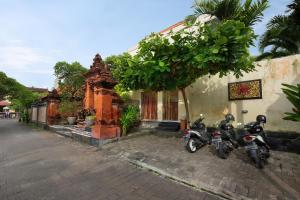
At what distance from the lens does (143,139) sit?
8.85 meters

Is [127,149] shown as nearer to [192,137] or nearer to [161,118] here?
[192,137]

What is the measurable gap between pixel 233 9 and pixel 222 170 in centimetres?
525

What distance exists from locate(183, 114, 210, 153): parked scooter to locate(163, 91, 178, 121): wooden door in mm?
3614

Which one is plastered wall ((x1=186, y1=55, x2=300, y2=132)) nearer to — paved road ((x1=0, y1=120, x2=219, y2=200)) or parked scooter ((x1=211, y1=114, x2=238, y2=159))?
parked scooter ((x1=211, y1=114, x2=238, y2=159))

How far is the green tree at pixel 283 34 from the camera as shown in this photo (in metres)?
10.6

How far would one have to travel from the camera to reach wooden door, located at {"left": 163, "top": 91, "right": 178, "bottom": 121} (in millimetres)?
10758

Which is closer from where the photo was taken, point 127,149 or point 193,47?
point 193,47

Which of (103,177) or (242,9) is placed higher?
(242,9)

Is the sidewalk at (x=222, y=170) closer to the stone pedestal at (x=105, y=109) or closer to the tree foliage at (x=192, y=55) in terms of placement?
the stone pedestal at (x=105, y=109)

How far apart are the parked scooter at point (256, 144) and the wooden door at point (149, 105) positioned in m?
6.47

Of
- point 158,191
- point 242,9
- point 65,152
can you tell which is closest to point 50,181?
point 158,191

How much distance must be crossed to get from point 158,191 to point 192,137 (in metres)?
2.87

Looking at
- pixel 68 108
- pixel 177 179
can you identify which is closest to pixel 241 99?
pixel 177 179

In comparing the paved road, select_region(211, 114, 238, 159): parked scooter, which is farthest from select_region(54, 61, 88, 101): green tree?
select_region(211, 114, 238, 159): parked scooter
